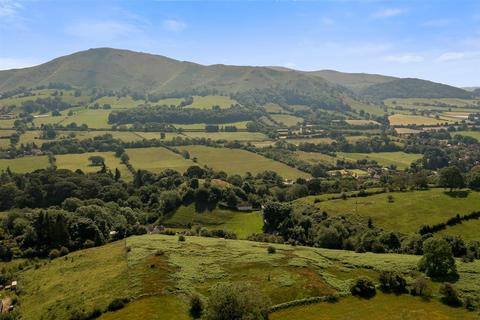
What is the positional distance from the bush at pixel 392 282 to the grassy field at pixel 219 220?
52344 mm

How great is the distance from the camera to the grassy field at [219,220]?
415 ft

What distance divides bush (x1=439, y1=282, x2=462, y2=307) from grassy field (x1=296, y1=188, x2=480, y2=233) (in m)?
40.4

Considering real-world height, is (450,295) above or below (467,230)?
above

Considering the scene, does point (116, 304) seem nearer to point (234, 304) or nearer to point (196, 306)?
point (196, 306)

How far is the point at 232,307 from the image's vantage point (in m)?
57.2

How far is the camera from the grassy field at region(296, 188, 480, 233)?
377ft

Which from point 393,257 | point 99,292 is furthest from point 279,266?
point 99,292

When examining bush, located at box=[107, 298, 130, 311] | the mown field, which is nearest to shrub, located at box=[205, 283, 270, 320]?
the mown field

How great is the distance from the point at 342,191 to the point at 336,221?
3470 cm

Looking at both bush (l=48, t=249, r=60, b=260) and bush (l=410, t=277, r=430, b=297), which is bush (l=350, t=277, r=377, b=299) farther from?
bush (l=48, t=249, r=60, b=260)

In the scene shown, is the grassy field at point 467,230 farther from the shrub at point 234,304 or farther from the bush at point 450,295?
the shrub at point 234,304

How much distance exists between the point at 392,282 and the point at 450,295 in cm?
867

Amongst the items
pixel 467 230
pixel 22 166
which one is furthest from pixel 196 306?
pixel 22 166

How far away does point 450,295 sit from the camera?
6906cm
